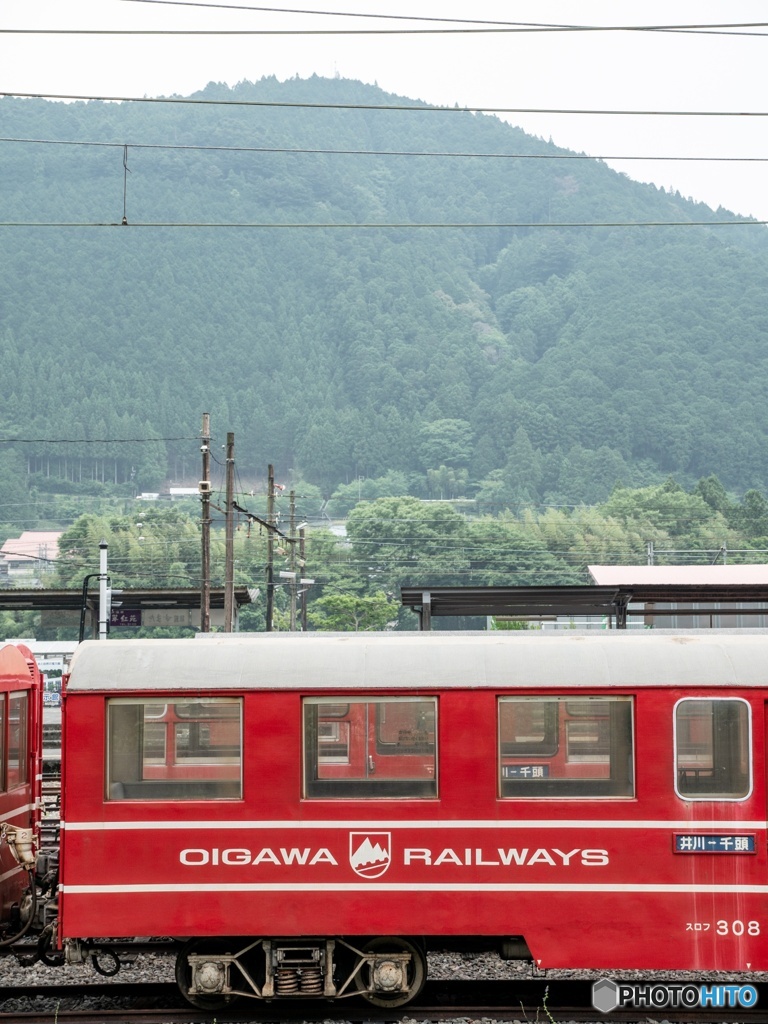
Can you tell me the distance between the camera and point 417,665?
10078 mm

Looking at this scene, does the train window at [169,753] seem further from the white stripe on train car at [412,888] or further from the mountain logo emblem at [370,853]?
the mountain logo emblem at [370,853]

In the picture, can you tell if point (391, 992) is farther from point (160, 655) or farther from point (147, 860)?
point (160, 655)

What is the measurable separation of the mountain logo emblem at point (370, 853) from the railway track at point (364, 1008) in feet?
4.72

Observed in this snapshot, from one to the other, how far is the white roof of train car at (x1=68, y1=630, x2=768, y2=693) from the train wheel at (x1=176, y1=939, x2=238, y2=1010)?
234 centimetres

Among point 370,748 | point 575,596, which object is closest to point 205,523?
point 575,596

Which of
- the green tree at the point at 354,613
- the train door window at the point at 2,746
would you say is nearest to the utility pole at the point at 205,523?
the train door window at the point at 2,746

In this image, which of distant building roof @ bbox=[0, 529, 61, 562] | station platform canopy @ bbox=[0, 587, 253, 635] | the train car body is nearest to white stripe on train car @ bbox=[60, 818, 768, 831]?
the train car body

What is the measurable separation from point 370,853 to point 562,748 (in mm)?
1918

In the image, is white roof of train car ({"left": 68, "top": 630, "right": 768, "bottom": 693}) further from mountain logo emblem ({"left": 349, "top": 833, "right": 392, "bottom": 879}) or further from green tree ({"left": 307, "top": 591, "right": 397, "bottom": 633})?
green tree ({"left": 307, "top": 591, "right": 397, "bottom": 633})

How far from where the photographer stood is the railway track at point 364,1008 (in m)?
10.2

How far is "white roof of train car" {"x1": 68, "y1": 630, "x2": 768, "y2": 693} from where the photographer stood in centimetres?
996

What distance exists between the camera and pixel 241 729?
32.9 ft

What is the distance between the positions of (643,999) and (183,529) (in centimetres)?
12752

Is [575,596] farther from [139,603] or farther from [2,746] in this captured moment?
[2,746]
